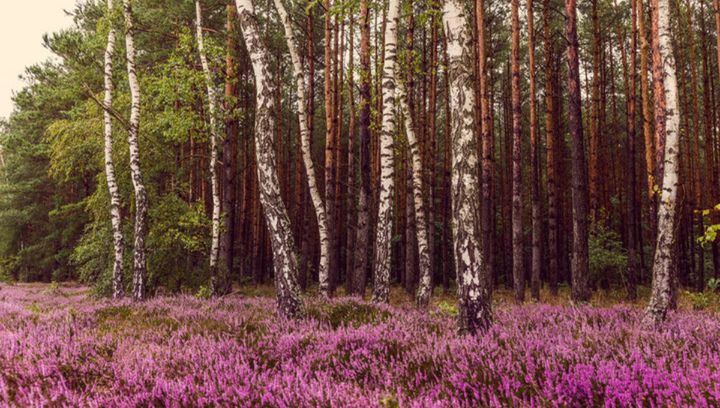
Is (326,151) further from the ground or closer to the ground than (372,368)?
further from the ground

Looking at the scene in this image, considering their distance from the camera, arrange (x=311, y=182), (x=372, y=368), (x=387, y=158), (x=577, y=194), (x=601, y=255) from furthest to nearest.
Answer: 1. (x=601, y=255)
2. (x=311, y=182)
3. (x=577, y=194)
4. (x=387, y=158)
5. (x=372, y=368)

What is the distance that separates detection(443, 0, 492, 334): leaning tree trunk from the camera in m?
4.84

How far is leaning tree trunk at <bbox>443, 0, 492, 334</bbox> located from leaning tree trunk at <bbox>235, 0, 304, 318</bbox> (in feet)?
8.83

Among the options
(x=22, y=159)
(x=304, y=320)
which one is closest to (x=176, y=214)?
(x=304, y=320)

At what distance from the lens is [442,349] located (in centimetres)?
378

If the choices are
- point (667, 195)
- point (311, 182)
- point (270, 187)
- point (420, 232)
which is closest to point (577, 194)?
point (420, 232)

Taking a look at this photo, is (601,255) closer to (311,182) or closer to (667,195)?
(311,182)

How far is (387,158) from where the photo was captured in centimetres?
895

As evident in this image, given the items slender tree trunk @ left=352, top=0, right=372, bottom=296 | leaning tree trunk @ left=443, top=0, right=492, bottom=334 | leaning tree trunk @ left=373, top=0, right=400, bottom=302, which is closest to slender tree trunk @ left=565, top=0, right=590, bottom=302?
leaning tree trunk @ left=373, top=0, right=400, bottom=302

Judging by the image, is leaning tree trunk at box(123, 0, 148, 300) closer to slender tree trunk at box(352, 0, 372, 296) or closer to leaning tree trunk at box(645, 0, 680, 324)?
slender tree trunk at box(352, 0, 372, 296)

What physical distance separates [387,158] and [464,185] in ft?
13.3

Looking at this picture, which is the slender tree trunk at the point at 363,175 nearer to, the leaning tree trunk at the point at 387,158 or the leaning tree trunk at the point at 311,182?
the leaning tree trunk at the point at 311,182

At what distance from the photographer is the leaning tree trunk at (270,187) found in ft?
21.5

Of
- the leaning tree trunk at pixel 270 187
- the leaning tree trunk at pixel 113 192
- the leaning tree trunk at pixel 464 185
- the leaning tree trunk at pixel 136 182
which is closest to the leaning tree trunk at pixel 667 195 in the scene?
Result: the leaning tree trunk at pixel 464 185
